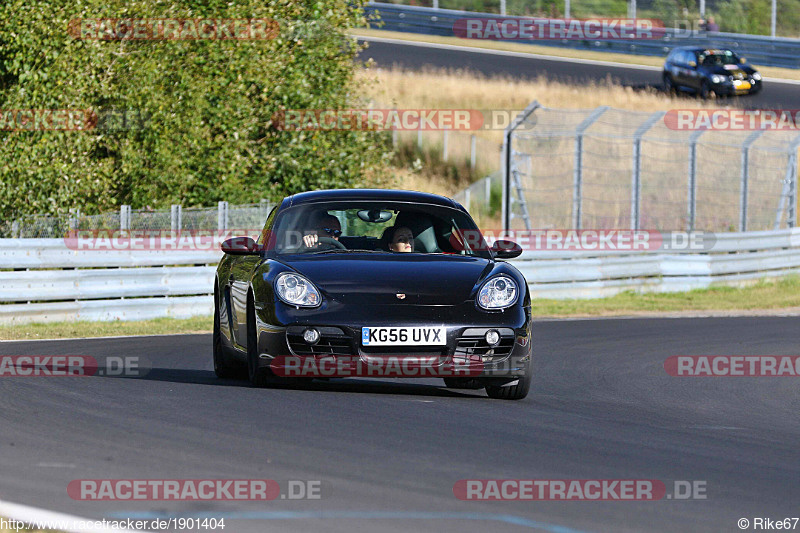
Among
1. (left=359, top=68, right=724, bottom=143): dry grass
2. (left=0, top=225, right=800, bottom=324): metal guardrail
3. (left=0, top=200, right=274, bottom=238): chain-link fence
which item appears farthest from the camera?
(left=359, top=68, right=724, bottom=143): dry grass

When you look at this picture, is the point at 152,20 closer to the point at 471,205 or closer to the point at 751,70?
the point at 471,205

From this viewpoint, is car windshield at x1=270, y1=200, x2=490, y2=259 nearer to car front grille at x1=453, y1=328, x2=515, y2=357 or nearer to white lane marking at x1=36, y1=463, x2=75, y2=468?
car front grille at x1=453, y1=328, x2=515, y2=357

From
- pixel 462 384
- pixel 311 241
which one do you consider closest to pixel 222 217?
pixel 311 241

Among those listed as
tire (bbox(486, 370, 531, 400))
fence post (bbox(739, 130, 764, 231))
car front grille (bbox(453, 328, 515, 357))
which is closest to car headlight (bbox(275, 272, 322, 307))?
car front grille (bbox(453, 328, 515, 357))

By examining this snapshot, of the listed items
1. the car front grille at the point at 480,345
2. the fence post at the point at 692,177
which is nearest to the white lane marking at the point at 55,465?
the car front grille at the point at 480,345

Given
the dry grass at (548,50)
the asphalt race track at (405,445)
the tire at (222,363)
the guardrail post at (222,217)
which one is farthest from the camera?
the dry grass at (548,50)

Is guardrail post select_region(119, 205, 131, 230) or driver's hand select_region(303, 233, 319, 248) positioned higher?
driver's hand select_region(303, 233, 319, 248)

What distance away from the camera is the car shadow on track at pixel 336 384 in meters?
9.27

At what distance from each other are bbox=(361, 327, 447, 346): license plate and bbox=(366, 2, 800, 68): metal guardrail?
116 ft

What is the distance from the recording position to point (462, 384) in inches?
380

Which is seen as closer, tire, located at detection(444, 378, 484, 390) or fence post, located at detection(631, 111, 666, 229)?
tire, located at detection(444, 378, 484, 390)

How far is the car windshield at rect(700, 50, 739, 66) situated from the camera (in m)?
39.6

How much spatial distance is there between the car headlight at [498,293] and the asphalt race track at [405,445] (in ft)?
2.13

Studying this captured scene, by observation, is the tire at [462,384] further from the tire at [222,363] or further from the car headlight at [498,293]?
the tire at [222,363]
